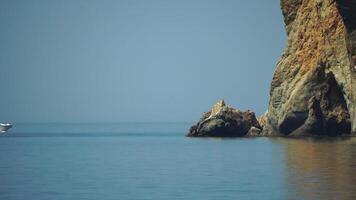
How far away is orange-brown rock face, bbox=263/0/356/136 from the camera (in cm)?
11012

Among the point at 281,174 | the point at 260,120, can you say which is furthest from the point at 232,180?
the point at 260,120

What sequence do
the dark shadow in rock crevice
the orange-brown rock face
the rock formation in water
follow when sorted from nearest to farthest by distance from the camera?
the dark shadow in rock crevice, the orange-brown rock face, the rock formation in water

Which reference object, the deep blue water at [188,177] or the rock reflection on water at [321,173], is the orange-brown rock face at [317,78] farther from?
the deep blue water at [188,177]

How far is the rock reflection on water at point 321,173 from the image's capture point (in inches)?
1654

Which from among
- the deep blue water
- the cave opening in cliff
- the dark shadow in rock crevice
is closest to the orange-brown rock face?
the cave opening in cliff

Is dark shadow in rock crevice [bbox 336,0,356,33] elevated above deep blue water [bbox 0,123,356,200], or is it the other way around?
dark shadow in rock crevice [bbox 336,0,356,33]

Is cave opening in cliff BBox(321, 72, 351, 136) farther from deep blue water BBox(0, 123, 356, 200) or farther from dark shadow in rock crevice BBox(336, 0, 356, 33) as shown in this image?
deep blue water BBox(0, 123, 356, 200)

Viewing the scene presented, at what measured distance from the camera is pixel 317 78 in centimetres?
11756

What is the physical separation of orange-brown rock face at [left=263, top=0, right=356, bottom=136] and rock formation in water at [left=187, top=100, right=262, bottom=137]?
6.42 m

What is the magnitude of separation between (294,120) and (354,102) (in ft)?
46.2

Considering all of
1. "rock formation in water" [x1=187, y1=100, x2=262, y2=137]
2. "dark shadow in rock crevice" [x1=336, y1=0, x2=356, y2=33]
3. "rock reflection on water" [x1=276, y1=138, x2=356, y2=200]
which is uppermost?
"dark shadow in rock crevice" [x1=336, y1=0, x2=356, y2=33]

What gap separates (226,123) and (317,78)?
780 inches

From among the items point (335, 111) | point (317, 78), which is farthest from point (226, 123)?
point (335, 111)

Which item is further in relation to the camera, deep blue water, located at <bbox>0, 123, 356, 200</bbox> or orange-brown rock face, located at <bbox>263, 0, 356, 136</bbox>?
orange-brown rock face, located at <bbox>263, 0, 356, 136</bbox>
